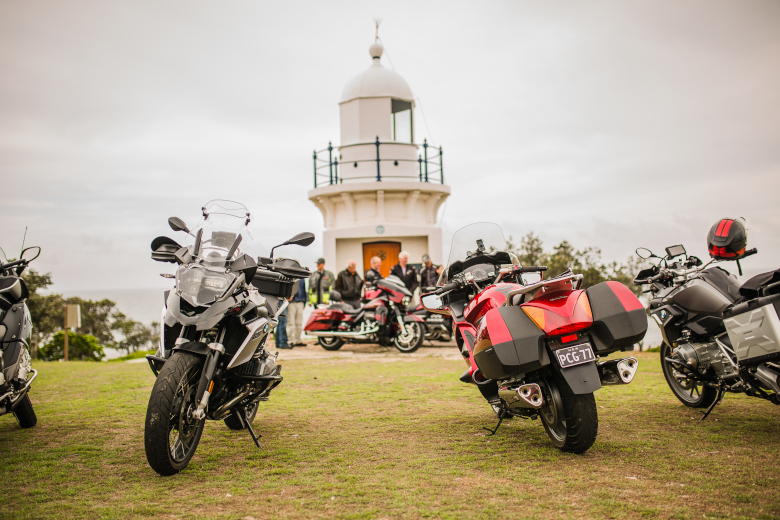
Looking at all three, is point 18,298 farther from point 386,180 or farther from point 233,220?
point 386,180

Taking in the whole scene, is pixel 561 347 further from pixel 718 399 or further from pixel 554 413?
pixel 718 399

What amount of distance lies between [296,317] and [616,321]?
10.5m

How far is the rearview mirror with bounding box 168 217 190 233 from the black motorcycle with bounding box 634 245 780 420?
404cm

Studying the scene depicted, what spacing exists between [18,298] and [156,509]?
249 cm

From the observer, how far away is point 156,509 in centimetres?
325

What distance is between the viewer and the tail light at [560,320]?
3875mm

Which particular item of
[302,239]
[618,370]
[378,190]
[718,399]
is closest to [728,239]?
[718,399]

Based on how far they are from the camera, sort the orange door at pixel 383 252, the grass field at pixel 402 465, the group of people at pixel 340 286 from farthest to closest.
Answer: the orange door at pixel 383 252, the group of people at pixel 340 286, the grass field at pixel 402 465

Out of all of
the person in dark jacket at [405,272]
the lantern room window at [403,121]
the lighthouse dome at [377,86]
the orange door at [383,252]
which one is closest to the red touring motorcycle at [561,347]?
the person in dark jacket at [405,272]

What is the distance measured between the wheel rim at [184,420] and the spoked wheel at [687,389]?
13.4 feet

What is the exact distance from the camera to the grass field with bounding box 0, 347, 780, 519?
3.24 metres

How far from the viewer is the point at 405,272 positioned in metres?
14.0

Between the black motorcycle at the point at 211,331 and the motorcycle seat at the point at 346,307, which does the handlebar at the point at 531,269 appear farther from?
the motorcycle seat at the point at 346,307

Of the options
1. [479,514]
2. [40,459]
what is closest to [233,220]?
[40,459]
